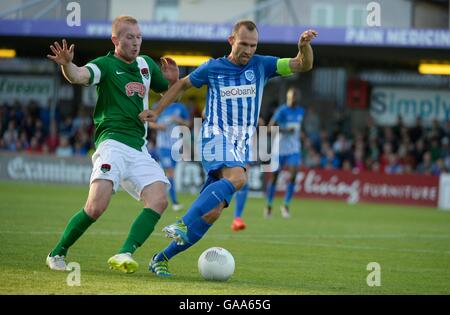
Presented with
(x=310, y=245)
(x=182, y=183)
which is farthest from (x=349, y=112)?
(x=310, y=245)

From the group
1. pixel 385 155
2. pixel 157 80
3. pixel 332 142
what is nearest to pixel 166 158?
pixel 385 155

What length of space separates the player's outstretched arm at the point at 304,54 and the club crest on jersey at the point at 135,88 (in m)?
1.43

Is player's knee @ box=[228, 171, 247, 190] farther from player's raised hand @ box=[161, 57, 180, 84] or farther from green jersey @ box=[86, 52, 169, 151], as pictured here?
player's raised hand @ box=[161, 57, 180, 84]

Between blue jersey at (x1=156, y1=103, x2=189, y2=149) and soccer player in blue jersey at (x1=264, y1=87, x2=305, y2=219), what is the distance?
Answer: 2189 mm

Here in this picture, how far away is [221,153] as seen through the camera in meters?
8.68

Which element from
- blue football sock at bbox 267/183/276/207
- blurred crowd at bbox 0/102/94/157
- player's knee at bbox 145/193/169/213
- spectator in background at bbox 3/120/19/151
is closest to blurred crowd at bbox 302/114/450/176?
blurred crowd at bbox 0/102/94/157

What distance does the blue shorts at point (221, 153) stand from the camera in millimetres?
8656

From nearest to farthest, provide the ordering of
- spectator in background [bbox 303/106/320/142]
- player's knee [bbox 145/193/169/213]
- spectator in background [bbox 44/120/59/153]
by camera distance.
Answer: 1. player's knee [bbox 145/193/169/213]
2. spectator in background [bbox 44/120/59/153]
3. spectator in background [bbox 303/106/320/142]

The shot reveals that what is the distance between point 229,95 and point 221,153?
0.61 meters

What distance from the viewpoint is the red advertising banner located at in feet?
83.5

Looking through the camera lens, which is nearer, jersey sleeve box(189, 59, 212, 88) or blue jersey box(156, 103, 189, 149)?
jersey sleeve box(189, 59, 212, 88)

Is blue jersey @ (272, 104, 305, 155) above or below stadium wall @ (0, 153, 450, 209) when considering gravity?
above

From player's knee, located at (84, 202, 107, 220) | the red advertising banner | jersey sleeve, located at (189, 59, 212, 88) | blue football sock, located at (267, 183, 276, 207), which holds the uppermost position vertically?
jersey sleeve, located at (189, 59, 212, 88)

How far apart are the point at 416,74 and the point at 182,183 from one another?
31.5 ft
